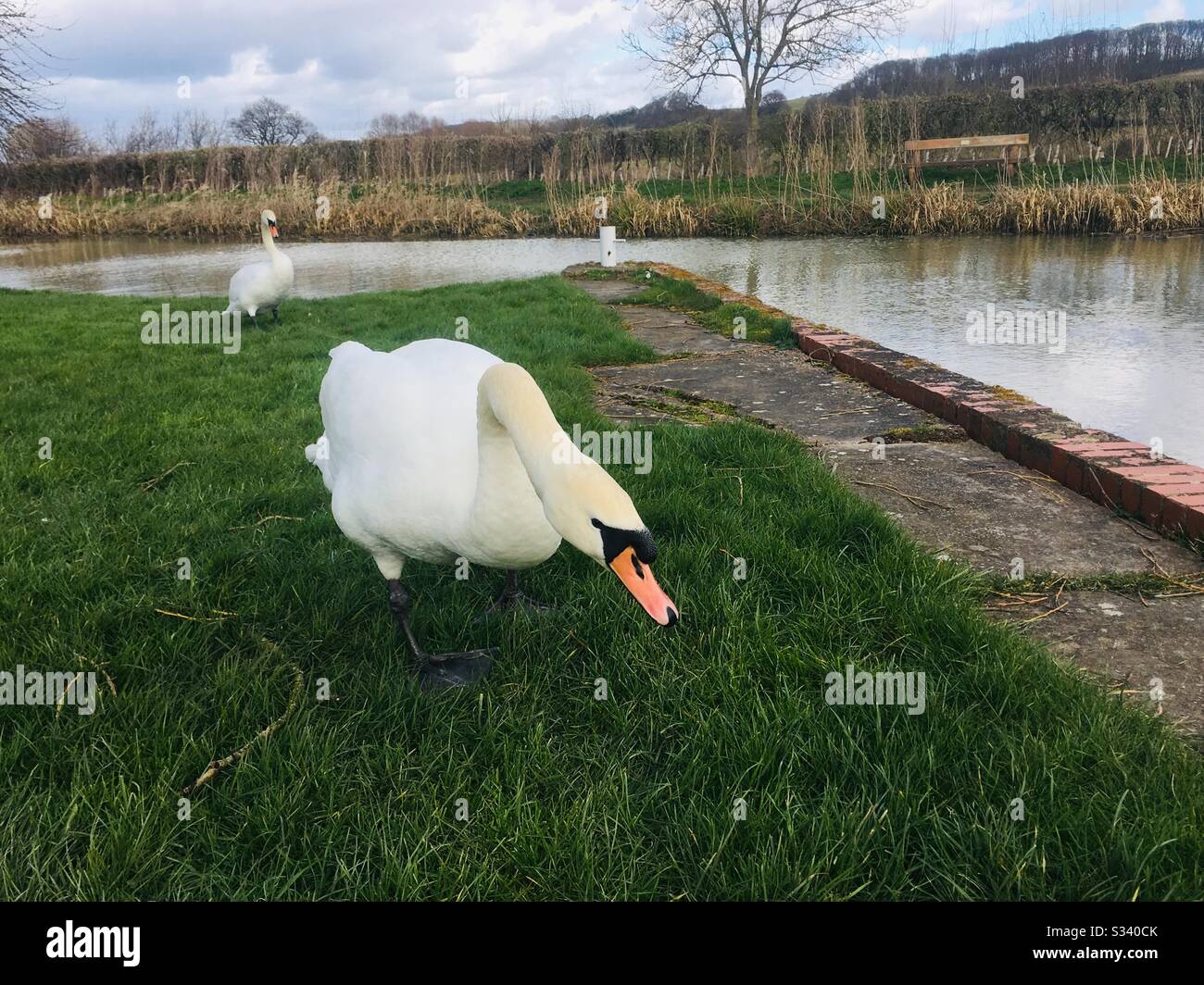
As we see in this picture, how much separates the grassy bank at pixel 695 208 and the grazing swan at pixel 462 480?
1502cm

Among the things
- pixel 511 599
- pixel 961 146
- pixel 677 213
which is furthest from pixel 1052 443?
pixel 961 146

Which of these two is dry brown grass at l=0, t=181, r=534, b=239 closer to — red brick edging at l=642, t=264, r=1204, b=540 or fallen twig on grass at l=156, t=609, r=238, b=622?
red brick edging at l=642, t=264, r=1204, b=540

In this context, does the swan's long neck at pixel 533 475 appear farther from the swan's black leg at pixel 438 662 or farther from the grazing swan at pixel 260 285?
the grazing swan at pixel 260 285

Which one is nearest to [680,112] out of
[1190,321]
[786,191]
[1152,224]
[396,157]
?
[396,157]

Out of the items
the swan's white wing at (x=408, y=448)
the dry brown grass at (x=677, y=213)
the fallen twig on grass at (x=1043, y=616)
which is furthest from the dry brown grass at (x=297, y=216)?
the fallen twig on grass at (x=1043, y=616)

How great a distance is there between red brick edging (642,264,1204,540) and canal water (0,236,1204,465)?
71cm

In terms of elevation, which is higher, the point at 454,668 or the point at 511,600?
the point at 511,600

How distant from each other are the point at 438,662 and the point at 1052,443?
9.36 feet

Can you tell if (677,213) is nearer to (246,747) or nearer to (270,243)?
(270,243)

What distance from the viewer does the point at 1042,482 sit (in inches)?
149

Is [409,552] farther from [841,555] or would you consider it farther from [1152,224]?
[1152,224]

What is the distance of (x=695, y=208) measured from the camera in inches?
726

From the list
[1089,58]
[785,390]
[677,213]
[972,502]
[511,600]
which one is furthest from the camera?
[1089,58]

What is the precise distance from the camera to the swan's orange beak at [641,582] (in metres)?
1.77
